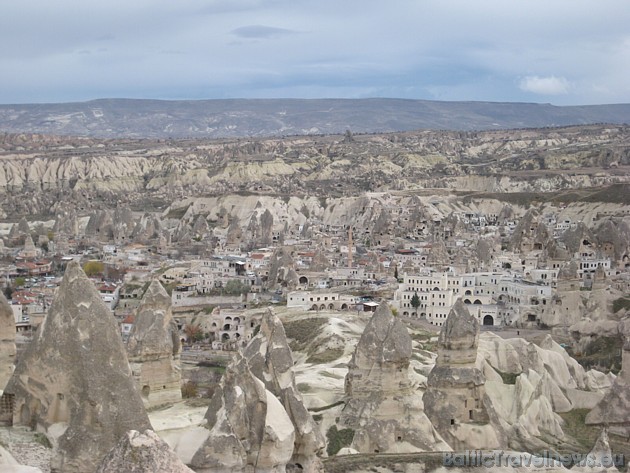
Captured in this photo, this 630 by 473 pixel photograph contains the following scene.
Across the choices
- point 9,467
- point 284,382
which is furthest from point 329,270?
point 9,467

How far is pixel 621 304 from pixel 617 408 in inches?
867

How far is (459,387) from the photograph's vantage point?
63.9 ft

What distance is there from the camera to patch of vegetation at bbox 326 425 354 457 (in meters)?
18.0

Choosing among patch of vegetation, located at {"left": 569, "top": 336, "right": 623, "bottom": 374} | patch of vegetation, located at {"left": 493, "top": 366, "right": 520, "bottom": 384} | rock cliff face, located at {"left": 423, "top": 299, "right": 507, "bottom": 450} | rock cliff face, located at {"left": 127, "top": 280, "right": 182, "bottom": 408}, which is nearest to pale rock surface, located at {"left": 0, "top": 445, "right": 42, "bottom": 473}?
rock cliff face, located at {"left": 127, "top": 280, "right": 182, "bottom": 408}

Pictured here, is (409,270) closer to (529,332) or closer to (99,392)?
(529,332)

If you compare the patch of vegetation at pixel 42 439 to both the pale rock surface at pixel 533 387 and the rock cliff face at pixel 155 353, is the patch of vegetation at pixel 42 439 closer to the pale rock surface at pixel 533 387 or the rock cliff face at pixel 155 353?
the rock cliff face at pixel 155 353

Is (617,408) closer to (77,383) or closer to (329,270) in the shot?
(77,383)

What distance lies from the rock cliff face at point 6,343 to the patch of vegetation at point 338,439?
705cm

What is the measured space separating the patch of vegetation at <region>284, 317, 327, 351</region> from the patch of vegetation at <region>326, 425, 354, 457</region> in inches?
716

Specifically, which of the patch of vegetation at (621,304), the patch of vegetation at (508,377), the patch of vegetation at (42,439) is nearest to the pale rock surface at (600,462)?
the patch of vegetation at (42,439)

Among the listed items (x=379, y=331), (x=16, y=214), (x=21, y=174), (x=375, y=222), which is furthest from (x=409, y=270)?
(x=21, y=174)

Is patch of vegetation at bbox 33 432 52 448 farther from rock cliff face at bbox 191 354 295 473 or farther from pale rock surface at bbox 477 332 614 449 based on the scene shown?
pale rock surface at bbox 477 332 614 449

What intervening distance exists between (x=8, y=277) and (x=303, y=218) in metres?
43.9

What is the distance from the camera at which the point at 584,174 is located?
11612cm
